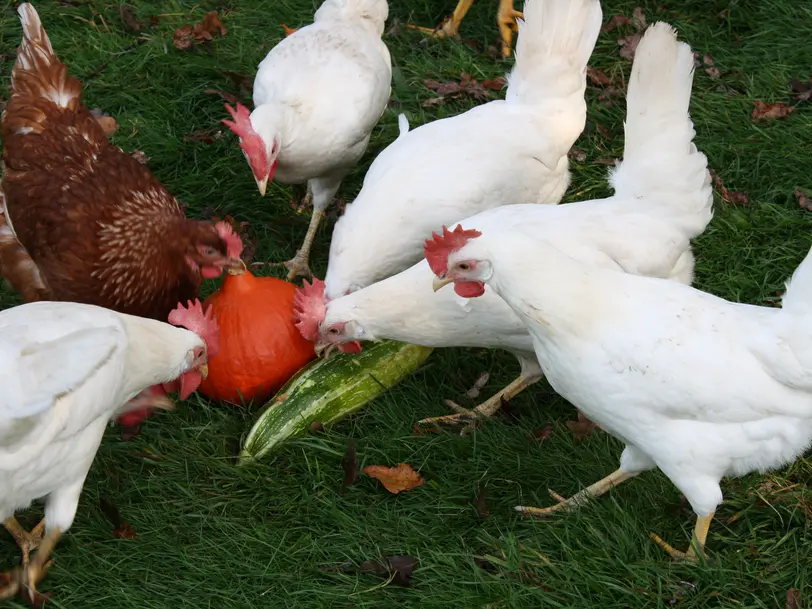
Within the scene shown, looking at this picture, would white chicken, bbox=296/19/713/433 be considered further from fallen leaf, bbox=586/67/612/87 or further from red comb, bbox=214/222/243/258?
fallen leaf, bbox=586/67/612/87

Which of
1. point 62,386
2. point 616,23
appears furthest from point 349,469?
point 616,23

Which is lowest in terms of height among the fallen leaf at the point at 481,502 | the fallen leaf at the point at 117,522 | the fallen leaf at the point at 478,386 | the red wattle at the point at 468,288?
the fallen leaf at the point at 478,386

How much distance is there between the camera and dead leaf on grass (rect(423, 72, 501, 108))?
4746 millimetres

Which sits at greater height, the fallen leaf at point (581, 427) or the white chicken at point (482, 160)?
the white chicken at point (482, 160)

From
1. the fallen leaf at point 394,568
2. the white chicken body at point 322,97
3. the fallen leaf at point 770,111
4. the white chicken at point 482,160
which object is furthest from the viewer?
the fallen leaf at point 770,111

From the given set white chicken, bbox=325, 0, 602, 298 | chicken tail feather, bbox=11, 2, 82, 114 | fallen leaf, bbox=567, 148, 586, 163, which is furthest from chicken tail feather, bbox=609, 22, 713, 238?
chicken tail feather, bbox=11, 2, 82, 114

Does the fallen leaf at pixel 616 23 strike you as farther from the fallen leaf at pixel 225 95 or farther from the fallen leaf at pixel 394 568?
the fallen leaf at pixel 394 568

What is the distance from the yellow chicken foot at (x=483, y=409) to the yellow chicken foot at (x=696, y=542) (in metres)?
0.88

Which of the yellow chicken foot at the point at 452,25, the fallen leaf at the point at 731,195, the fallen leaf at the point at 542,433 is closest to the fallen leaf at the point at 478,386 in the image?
the fallen leaf at the point at 542,433

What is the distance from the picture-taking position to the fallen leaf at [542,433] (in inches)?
125

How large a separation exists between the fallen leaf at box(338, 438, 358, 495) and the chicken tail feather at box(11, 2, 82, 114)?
175 centimetres

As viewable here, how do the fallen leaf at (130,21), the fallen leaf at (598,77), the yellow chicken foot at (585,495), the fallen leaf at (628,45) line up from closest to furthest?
1. the yellow chicken foot at (585,495)
2. the fallen leaf at (598,77)
3. the fallen leaf at (628,45)
4. the fallen leaf at (130,21)

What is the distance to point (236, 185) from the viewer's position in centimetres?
444

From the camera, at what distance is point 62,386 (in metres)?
2.44
